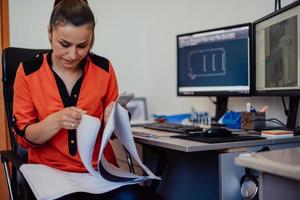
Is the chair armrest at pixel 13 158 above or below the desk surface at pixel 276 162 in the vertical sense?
below

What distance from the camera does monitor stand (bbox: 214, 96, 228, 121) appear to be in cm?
195

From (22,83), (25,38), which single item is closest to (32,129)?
(22,83)

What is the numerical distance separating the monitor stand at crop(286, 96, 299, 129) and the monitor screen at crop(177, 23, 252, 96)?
0.69 feet

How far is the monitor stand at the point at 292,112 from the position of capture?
1.55m

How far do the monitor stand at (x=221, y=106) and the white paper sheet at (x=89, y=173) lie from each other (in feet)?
2.67

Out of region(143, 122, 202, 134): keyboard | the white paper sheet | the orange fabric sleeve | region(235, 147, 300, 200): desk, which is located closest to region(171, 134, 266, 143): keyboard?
region(143, 122, 202, 134): keyboard

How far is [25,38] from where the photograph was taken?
2264 millimetres

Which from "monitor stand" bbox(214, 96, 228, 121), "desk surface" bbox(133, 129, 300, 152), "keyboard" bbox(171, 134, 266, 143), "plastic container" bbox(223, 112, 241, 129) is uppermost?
"monitor stand" bbox(214, 96, 228, 121)

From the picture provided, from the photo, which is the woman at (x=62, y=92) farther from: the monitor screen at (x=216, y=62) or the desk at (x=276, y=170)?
the monitor screen at (x=216, y=62)

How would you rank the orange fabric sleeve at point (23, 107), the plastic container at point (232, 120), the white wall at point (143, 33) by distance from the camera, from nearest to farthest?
the orange fabric sleeve at point (23, 107)
the plastic container at point (232, 120)
the white wall at point (143, 33)

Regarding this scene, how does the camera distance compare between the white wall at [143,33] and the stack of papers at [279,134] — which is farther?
the white wall at [143,33]

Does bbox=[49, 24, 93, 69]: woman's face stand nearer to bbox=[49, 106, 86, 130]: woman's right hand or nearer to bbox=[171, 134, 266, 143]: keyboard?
bbox=[49, 106, 86, 130]: woman's right hand

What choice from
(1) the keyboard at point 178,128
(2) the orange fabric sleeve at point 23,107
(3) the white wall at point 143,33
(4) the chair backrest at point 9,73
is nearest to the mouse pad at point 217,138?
(1) the keyboard at point 178,128

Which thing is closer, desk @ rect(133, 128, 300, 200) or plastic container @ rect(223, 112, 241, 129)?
desk @ rect(133, 128, 300, 200)
